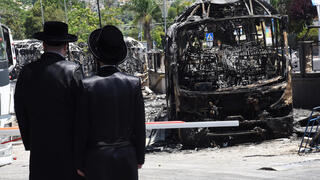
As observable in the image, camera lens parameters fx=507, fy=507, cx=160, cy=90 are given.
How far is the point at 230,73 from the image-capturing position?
12.5 m

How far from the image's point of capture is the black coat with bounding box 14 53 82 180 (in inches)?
162

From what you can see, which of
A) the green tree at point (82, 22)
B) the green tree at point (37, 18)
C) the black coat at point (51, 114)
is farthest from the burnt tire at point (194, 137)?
the green tree at point (37, 18)

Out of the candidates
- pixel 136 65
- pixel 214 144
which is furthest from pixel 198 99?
pixel 136 65

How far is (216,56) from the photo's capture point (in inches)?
492

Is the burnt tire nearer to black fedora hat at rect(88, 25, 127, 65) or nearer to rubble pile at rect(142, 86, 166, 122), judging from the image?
rubble pile at rect(142, 86, 166, 122)

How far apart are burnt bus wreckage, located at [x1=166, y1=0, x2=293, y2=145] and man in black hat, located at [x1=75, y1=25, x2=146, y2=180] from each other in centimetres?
752

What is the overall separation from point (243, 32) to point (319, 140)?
4840 mm

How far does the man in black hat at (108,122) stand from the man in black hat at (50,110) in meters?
0.22

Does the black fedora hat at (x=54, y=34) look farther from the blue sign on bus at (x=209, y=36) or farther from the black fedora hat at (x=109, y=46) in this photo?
the blue sign on bus at (x=209, y=36)

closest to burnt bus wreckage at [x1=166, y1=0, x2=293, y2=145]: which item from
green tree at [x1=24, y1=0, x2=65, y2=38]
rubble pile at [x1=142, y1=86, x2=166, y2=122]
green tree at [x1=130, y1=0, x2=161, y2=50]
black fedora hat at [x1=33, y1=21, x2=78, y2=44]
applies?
rubble pile at [x1=142, y1=86, x2=166, y2=122]

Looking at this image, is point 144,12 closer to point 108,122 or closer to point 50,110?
point 50,110

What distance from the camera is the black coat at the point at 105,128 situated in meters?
3.89

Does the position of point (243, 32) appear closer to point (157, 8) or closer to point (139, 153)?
point (139, 153)

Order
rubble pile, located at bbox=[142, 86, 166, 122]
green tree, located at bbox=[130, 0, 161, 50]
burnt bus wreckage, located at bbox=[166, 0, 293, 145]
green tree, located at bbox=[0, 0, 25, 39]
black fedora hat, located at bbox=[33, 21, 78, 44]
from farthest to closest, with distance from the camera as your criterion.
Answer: green tree, located at bbox=[130, 0, 161, 50] < green tree, located at bbox=[0, 0, 25, 39] < rubble pile, located at bbox=[142, 86, 166, 122] < burnt bus wreckage, located at bbox=[166, 0, 293, 145] < black fedora hat, located at bbox=[33, 21, 78, 44]
